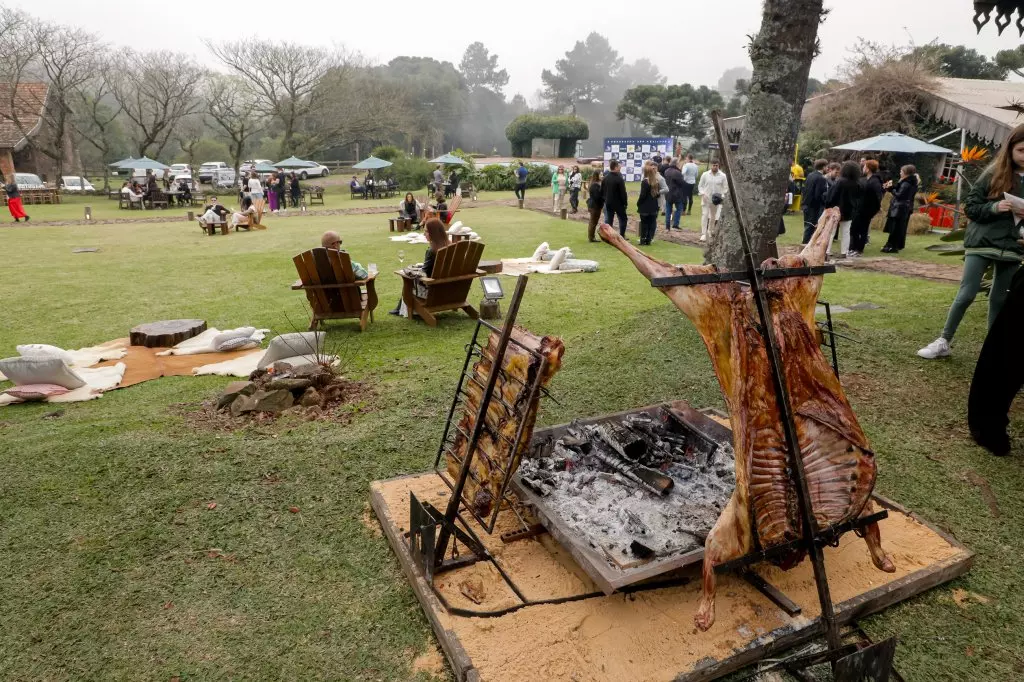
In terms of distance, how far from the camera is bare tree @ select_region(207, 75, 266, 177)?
38.3 metres

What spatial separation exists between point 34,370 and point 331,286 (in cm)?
286

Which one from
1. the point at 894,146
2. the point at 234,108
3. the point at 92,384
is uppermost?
the point at 234,108

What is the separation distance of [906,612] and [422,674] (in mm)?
2220

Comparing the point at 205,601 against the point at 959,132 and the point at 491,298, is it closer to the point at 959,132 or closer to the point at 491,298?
the point at 491,298

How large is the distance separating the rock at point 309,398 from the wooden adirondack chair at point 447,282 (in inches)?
99.8

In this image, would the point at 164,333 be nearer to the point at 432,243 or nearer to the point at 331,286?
the point at 331,286

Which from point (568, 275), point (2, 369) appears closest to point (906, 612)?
point (2, 369)

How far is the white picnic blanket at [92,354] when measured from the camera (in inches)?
255

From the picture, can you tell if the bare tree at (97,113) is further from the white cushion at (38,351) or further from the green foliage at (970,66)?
the green foliage at (970,66)

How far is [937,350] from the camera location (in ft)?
19.4

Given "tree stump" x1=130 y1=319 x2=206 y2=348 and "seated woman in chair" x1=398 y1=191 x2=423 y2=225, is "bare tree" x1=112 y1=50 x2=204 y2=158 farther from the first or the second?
"tree stump" x1=130 y1=319 x2=206 y2=348

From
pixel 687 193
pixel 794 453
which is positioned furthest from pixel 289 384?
pixel 687 193

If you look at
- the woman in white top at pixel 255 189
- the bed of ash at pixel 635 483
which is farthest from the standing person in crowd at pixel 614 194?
the woman in white top at pixel 255 189

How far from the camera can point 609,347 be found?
6715 mm
